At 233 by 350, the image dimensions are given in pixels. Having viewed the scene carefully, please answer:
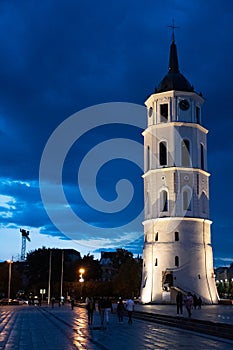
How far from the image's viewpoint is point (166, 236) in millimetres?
67312

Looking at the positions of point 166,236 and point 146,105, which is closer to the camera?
point 166,236

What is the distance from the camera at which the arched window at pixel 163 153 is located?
70.2 meters

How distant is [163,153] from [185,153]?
278 centimetres

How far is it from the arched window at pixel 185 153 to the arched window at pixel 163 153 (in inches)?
84.3

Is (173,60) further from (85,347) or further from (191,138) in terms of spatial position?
(85,347)

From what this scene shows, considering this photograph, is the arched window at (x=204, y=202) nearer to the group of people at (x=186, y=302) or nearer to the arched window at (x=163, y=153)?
the arched window at (x=163, y=153)

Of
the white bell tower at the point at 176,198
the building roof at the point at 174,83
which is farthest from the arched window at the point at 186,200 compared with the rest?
the building roof at the point at 174,83

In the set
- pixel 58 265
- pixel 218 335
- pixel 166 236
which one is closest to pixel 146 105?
pixel 166 236

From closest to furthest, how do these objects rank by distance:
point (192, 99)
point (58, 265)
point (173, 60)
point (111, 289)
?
point (192, 99) < point (173, 60) < point (111, 289) < point (58, 265)

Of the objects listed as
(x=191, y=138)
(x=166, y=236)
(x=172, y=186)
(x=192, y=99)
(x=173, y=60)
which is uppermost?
(x=173, y=60)

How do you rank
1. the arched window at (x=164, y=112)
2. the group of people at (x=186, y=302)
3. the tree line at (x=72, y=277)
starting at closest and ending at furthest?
the group of people at (x=186, y=302) < the arched window at (x=164, y=112) < the tree line at (x=72, y=277)

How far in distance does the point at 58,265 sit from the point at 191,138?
4920 cm

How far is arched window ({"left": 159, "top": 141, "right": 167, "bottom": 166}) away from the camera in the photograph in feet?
230

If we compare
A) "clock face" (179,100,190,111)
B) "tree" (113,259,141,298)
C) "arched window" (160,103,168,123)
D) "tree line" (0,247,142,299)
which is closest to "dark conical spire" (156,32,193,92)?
"clock face" (179,100,190,111)
